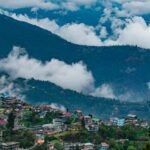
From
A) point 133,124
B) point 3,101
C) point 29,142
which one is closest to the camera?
point 29,142

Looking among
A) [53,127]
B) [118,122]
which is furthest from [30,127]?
[118,122]

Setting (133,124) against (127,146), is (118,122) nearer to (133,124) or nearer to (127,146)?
(133,124)

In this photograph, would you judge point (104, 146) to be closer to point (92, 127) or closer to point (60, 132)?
point (60, 132)

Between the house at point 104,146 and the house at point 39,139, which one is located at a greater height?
the house at point 39,139

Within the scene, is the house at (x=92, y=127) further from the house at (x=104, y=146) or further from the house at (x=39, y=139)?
the house at (x=104, y=146)

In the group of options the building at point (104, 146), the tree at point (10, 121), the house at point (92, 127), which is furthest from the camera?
the house at point (92, 127)

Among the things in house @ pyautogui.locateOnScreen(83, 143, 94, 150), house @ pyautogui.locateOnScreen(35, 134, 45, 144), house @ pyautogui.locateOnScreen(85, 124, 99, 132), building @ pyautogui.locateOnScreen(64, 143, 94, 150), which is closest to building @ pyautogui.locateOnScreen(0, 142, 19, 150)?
house @ pyautogui.locateOnScreen(35, 134, 45, 144)

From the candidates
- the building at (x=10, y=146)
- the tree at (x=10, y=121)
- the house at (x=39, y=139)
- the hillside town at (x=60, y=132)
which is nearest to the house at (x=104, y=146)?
the hillside town at (x=60, y=132)

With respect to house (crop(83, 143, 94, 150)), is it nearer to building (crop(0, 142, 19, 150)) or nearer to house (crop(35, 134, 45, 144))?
house (crop(35, 134, 45, 144))
